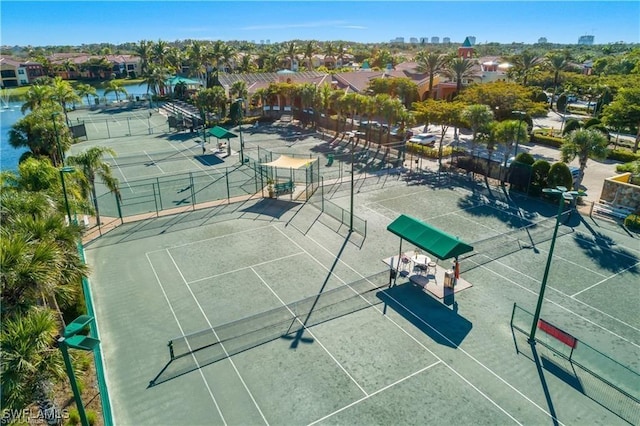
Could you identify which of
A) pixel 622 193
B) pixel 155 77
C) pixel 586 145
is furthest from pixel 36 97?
pixel 622 193

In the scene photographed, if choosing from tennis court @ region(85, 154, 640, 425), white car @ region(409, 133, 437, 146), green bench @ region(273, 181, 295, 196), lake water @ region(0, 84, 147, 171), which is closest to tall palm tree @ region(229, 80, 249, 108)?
lake water @ region(0, 84, 147, 171)

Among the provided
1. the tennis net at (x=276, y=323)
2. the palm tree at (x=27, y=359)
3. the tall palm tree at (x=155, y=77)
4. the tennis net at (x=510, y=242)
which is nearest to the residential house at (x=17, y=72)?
the tall palm tree at (x=155, y=77)

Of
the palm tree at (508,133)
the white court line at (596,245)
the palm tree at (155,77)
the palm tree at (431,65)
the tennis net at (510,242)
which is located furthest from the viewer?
the palm tree at (155,77)

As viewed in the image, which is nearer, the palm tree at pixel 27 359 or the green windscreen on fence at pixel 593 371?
the palm tree at pixel 27 359

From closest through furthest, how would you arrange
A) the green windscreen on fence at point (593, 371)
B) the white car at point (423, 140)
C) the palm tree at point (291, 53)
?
the green windscreen on fence at point (593, 371) → the white car at point (423, 140) → the palm tree at point (291, 53)

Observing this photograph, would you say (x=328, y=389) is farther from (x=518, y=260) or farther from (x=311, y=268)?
(x=518, y=260)

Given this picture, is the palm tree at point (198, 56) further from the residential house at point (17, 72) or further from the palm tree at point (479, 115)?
the palm tree at point (479, 115)
